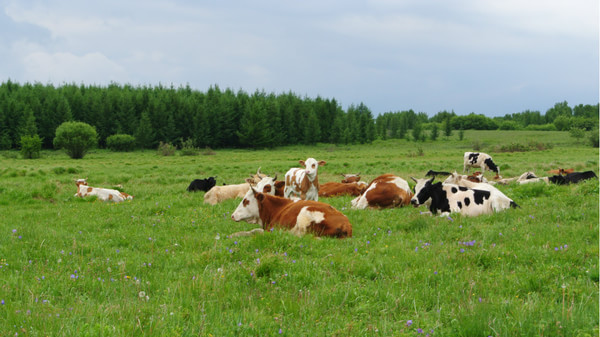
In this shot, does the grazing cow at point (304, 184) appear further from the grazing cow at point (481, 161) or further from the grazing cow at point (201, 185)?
the grazing cow at point (481, 161)

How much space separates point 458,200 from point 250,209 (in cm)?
496

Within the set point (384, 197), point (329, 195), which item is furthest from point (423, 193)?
point (329, 195)

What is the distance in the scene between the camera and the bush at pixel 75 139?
58312 millimetres

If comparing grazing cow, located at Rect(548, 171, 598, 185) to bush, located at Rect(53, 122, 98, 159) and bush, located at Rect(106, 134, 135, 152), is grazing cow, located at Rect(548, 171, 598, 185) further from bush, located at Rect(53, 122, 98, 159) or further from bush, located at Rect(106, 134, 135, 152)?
bush, located at Rect(106, 134, 135, 152)

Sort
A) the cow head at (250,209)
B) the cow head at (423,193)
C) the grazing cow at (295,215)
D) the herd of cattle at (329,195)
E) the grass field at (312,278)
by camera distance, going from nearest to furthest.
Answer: the grass field at (312,278)
the grazing cow at (295,215)
the herd of cattle at (329,195)
the cow head at (250,209)
the cow head at (423,193)

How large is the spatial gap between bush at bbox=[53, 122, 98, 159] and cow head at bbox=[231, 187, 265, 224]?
188ft

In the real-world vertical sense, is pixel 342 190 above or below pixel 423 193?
below

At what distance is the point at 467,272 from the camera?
5.28 metres

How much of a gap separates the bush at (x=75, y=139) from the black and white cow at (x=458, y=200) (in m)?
58.3

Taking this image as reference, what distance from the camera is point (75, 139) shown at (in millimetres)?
58625

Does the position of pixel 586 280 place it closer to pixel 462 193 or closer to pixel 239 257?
pixel 239 257

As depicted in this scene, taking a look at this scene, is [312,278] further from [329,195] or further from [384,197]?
[329,195]

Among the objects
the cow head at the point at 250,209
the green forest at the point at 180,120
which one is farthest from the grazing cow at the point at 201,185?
the green forest at the point at 180,120

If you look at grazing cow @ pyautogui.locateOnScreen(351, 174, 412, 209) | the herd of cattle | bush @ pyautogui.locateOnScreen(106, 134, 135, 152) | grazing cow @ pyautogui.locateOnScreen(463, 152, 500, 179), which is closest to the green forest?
bush @ pyautogui.locateOnScreen(106, 134, 135, 152)
